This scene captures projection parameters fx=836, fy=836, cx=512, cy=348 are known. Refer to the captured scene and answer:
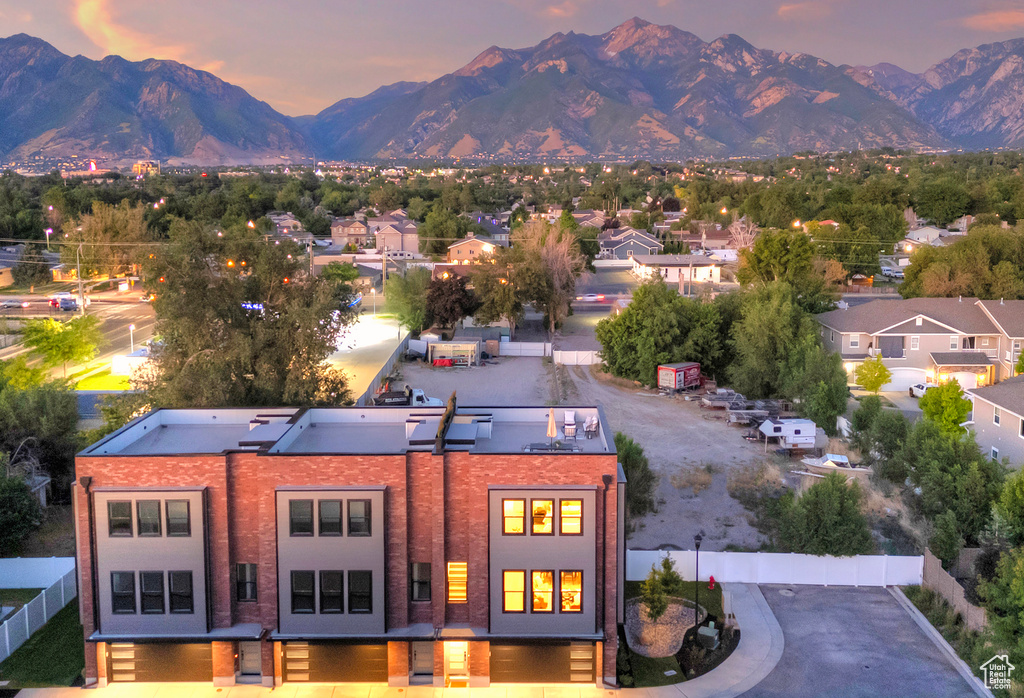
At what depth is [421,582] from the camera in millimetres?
17031

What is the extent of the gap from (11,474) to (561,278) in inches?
1564

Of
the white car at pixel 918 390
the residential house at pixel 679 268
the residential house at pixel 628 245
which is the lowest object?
the white car at pixel 918 390

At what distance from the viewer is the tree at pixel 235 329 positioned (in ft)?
90.9

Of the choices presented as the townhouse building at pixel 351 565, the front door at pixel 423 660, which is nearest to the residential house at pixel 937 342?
the townhouse building at pixel 351 565

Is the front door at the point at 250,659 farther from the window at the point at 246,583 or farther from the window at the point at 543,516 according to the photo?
the window at the point at 543,516

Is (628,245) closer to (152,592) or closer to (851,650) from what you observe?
(851,650)

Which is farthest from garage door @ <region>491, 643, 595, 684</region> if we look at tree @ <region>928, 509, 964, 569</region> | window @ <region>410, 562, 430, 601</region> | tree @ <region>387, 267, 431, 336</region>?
tree @ <region>387, 267, 431, 336</region>

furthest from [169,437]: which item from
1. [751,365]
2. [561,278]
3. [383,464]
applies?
[561,278]

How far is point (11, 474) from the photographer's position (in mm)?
25656

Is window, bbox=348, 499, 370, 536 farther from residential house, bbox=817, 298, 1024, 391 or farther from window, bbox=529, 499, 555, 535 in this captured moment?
residential house, bbox=817, 298, 1024, 391

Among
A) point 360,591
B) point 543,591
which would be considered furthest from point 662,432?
point 360,591

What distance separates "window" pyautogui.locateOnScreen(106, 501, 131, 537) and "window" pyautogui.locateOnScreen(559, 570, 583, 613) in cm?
865

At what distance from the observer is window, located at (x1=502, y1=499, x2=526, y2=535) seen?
1658 cm

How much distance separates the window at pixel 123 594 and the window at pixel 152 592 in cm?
21
